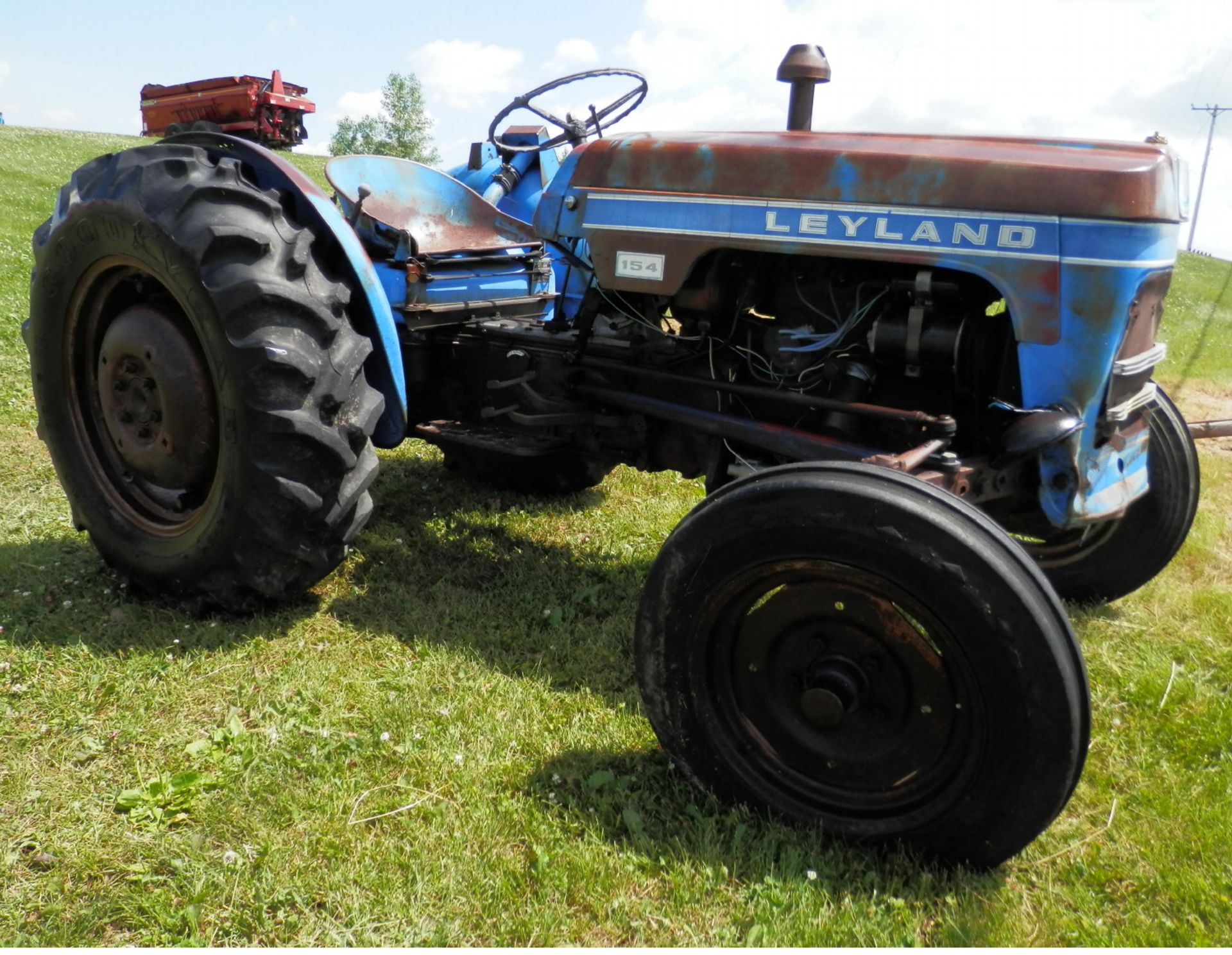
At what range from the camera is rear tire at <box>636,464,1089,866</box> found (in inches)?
78.5

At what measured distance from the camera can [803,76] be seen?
123 inches

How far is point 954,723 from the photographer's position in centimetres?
213

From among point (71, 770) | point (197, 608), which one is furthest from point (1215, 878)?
point (197, 608)

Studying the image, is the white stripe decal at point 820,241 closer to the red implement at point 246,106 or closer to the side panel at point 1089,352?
the side panel at point 1089,352

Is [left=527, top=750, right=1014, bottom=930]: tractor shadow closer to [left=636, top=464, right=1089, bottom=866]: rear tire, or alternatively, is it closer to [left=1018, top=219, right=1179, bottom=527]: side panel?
[left=636, top=464, right=1089, bottom=866]: rear tire

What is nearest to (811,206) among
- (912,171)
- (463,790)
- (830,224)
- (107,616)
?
(830,224)

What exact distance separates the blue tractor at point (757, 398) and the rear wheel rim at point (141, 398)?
13mm

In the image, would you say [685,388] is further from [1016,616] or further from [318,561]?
[1016,616]

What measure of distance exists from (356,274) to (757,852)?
216 centimetres

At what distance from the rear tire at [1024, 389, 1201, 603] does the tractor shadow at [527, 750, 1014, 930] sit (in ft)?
5.02

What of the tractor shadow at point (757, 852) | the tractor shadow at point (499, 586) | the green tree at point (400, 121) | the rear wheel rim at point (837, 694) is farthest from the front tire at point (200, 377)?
the green tree at point (400, 121)

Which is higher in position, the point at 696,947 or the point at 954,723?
the point at 954,723

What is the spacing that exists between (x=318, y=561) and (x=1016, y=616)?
2.09 meters

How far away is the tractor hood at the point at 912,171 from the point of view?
2.44m
